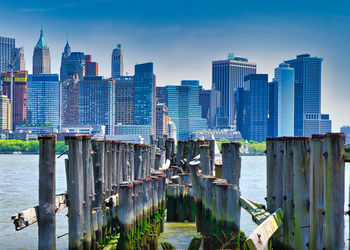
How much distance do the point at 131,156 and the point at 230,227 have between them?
381 inches

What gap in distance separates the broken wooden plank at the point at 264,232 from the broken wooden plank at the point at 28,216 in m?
4.24

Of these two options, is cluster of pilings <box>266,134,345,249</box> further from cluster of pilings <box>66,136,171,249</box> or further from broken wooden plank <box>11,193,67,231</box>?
broken wooden plank <box>11,193,67,231</box>

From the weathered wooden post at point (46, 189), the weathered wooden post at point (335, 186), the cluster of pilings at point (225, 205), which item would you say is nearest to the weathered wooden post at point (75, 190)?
the weathered wooden post at point (46, 189)

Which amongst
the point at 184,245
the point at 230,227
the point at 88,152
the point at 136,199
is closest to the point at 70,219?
the point at 88,152

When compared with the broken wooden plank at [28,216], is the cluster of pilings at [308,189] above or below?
above

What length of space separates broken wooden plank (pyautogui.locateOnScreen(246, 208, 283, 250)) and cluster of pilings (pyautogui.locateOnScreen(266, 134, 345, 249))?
0.94ft

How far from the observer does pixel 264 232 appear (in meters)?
8.88

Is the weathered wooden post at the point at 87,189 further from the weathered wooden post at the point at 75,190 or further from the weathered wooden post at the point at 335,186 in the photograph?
the weathered wooden post at the point at 335,186

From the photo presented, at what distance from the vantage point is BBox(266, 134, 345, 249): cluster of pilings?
28.9 feet

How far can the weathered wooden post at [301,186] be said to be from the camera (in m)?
9.95

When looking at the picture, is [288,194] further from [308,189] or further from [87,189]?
[87,189]

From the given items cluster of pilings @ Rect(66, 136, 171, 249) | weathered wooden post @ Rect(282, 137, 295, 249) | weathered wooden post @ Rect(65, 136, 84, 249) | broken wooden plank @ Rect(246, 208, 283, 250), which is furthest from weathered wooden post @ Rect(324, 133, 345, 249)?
weathered wooden post @ Rect(65, 136, 84, 249)

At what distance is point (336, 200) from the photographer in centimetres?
879

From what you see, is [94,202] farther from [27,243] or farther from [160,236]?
[27,243]
